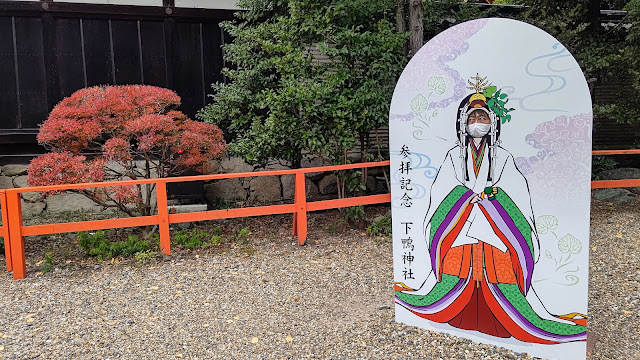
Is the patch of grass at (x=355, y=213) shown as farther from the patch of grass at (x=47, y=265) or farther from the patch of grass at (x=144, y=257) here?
the patch of grass at (x=47, y=265)

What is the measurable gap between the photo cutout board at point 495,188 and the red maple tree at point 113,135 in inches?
122

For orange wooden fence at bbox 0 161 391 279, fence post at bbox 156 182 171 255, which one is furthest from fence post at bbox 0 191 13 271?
fence post at bbox 156 182 171 255

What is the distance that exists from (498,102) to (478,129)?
0.21 meters

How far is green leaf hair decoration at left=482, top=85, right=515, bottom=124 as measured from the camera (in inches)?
119

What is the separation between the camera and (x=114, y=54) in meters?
7.08

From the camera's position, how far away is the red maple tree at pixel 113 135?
5.25 meters

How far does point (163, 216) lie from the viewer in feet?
16.8

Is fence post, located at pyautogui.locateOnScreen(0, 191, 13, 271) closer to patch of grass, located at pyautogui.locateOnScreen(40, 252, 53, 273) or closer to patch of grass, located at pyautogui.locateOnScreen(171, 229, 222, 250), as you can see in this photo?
patch of grass, located at pyautogui.locateOnScreen(40, 252, 53, 273)

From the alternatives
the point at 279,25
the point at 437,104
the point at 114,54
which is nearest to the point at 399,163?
the point at 437,104

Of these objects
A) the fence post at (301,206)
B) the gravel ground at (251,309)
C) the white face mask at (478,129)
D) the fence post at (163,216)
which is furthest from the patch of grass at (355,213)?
the white face mask at (478,129)

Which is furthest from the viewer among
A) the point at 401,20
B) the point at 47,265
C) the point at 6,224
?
the point at 401,20

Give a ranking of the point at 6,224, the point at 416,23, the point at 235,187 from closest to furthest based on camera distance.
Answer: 1. the point at 6,224
2. the point at 416,23
3. the point at 235,187

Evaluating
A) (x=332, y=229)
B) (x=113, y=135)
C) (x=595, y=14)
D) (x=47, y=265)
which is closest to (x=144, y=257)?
(x=47, y=265)

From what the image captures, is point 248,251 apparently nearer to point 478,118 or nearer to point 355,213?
point 355,213
